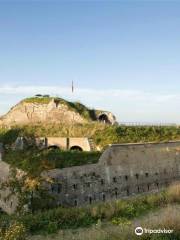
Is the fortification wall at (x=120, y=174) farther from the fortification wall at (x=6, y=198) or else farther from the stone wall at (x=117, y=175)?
the fortification wall at (x=6, y=198)

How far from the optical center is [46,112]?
3153 centimetres

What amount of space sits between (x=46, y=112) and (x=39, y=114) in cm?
73

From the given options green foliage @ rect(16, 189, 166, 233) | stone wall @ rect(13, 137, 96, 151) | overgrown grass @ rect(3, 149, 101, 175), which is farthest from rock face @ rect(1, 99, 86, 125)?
green foliage @ rect(16, 189, 166, 233)

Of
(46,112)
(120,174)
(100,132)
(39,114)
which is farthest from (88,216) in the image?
(39,114)

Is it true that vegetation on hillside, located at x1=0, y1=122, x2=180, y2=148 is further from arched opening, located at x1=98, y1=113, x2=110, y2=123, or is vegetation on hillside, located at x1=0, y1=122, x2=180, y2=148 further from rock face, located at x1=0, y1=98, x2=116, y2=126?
arched opening, located at x1=98, y1=113, x2=110, y2=123

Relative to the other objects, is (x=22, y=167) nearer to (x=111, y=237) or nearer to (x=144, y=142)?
(x=144, y=142)

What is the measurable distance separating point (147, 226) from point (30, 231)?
376 centimetres

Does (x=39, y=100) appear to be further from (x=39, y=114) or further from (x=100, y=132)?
(x=100, y=132)

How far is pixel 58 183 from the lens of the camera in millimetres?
18797

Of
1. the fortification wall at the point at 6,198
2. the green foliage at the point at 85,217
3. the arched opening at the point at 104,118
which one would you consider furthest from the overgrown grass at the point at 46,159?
the arched opening at the point at 104,118

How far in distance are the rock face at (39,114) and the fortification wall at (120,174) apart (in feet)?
26.1

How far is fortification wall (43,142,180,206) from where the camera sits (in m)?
19.2

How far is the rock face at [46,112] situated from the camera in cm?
3061

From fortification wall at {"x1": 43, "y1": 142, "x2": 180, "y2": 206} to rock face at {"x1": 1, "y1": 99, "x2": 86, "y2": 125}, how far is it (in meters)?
7.95
